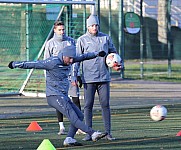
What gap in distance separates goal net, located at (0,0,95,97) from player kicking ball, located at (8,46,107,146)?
1016 cm

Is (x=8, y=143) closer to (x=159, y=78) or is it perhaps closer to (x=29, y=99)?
(x=29, y=99)

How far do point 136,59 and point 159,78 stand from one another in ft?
14.4

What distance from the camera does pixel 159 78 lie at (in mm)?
29969

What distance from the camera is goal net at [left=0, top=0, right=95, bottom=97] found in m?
22.7

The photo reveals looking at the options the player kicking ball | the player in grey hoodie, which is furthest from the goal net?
the player kicking ball

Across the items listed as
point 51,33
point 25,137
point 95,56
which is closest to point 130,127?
point 25,137

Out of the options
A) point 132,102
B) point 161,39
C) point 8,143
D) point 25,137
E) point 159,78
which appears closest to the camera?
point 8,143

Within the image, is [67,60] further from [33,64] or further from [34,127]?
[34,127]

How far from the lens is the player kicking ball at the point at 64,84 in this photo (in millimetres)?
11484

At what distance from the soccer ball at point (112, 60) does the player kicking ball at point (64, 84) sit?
0.60 metres

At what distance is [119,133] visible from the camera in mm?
13516

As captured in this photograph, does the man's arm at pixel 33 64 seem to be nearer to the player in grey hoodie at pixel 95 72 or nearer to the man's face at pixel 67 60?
the man's face at pixel 67 60

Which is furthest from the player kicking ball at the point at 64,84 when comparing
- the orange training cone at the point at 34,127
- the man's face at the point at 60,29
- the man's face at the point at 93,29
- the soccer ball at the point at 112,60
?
the orange training cone at the point at 34,127

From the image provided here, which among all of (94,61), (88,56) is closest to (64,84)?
(88,56)
